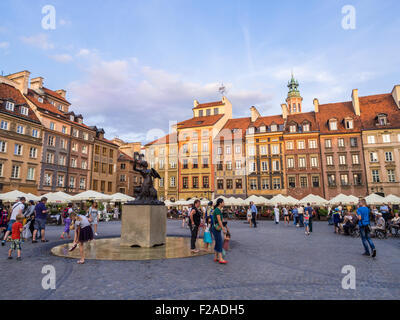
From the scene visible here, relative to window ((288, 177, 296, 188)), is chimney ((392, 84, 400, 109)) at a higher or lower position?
higher

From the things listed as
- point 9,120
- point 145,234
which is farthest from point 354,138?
point 9,120

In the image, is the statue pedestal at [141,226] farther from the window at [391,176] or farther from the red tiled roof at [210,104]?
the red tiled roof at [210,104]

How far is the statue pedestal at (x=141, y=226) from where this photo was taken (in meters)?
10.6

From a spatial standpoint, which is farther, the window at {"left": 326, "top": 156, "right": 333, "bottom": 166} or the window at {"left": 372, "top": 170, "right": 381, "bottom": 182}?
the window at {"left": 326, "top": 156, "right": 333, "bottom": 166}

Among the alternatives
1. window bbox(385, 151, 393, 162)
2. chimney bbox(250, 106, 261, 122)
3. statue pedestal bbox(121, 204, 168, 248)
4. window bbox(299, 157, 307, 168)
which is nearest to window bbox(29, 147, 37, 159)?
statue pedestal bbox(121, 204, 168, 248)

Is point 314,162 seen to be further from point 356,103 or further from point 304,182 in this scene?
point 356,103

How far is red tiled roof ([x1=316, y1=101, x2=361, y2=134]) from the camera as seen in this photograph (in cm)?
4178

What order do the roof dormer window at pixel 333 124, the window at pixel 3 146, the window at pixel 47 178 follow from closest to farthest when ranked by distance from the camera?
the window at pixel 3 146 → the window at pixel 47 178 → the roof dormer window at pixel 333 124

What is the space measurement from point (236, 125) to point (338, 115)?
55.4 ft

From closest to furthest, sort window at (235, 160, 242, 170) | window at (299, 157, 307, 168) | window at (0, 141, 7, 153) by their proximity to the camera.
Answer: window at (0, 141, 7, 153)
window at (299, 157, 307, 168)
window at (235, 160, 242, 170)

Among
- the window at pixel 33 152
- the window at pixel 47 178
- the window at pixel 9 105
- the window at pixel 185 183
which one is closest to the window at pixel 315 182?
the window at pixel 185 183

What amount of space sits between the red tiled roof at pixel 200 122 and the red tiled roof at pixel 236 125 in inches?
91.3

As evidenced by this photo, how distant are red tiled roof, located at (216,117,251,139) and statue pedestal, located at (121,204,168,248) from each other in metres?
37.4

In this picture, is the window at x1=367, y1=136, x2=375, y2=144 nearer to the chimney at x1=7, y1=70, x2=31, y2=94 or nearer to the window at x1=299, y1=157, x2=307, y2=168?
the window at x1=299, y1=157, x2=307, y2=168
